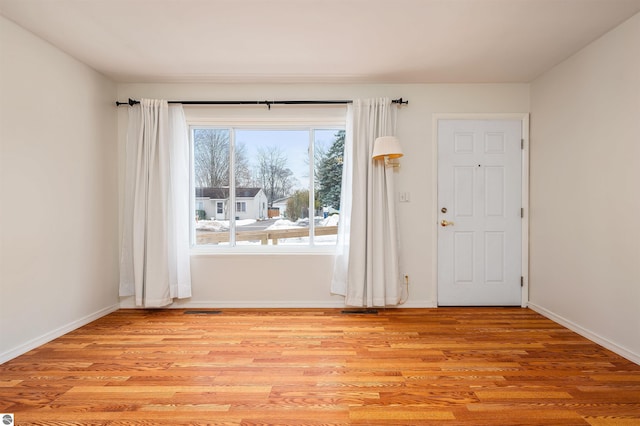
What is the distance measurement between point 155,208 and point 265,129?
150 cm

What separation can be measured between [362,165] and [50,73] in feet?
9.72

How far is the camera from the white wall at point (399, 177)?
3779 mm

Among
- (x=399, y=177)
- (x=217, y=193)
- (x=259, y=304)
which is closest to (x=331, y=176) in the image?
(x=399, y=177)

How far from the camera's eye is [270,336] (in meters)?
2.98

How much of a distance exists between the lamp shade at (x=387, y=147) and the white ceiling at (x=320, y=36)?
2.36ft

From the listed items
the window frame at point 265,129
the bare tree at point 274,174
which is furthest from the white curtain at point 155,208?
the bare tree at point 274,174

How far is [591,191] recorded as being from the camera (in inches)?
114

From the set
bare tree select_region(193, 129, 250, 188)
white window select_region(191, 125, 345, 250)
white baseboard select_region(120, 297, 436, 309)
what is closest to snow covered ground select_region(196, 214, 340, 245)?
white window select_region(191, 125, 345, 250)

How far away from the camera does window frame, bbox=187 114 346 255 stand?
383 cm

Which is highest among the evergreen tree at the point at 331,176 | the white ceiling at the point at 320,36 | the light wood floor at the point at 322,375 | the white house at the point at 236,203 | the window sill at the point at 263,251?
the white ceiling at the point at 320,36

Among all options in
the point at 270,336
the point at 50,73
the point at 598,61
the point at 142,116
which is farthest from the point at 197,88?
the point at 598,61

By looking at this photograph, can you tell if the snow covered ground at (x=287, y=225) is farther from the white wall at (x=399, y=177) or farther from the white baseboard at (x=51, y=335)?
the white baseboard at (x=51, y=335)

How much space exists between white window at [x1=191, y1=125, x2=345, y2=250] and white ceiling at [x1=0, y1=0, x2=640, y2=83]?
64 cm

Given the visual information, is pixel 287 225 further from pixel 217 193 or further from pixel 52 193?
pixel 52 193
